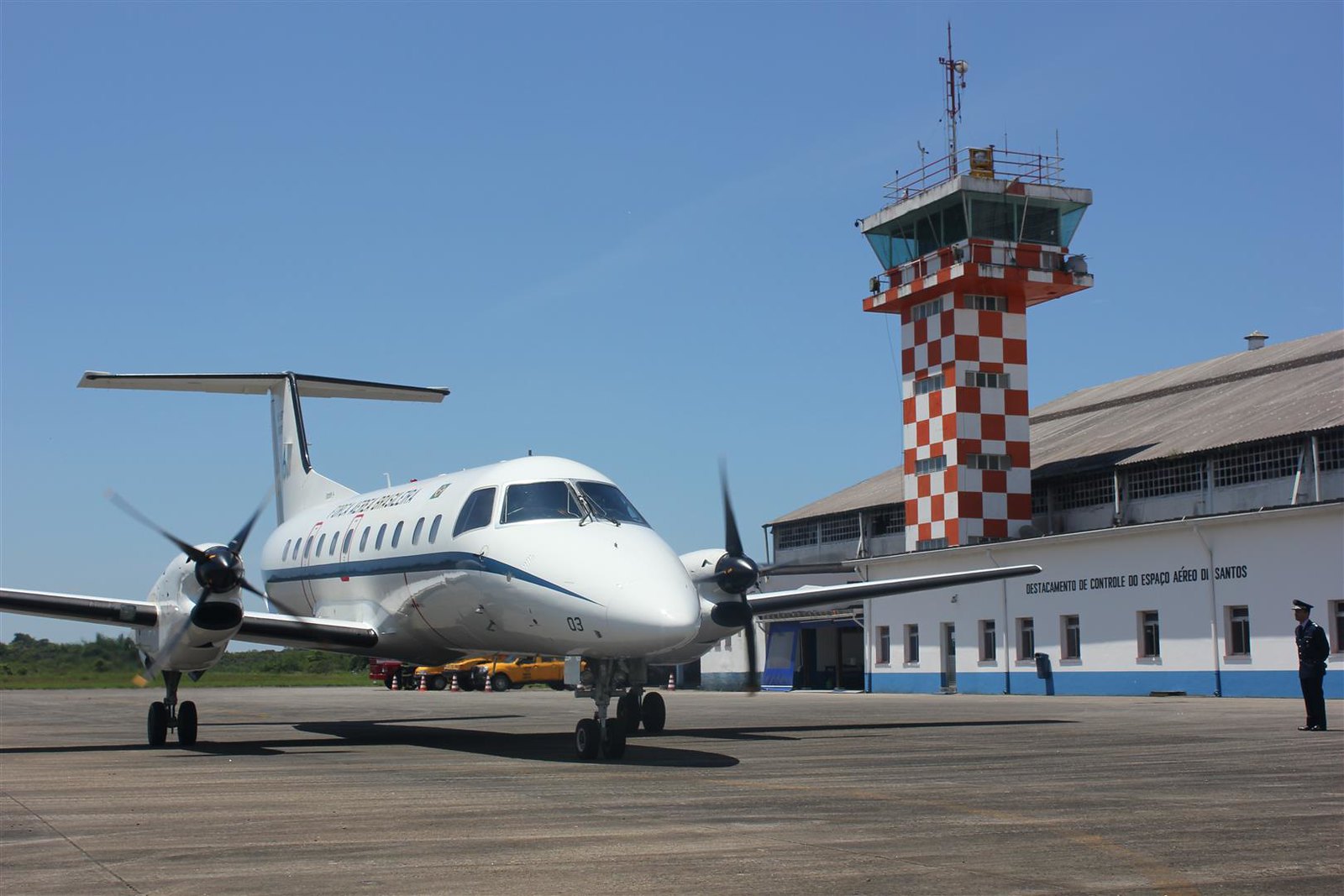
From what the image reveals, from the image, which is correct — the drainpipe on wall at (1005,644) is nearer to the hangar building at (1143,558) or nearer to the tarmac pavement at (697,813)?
the hangar building at (1143,558)

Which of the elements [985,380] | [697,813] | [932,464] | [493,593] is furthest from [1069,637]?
[697,813]

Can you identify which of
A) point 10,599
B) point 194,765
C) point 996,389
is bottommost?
point 194,765

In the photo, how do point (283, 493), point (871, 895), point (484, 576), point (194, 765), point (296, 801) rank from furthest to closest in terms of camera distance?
point (283, 493) → point (484, 576) → point (194, 765) → point (296, 801) → point (871, 895)

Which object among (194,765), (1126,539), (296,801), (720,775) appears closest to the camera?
(296,801)

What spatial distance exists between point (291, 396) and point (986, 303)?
2022 centimetres

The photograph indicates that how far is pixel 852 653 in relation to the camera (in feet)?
A: 153

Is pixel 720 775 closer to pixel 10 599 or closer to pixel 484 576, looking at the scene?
pixel 484 576

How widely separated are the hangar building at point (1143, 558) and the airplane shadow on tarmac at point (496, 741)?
11.6 metres

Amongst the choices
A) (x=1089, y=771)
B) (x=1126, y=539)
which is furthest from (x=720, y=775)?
(x=1126, y=539)

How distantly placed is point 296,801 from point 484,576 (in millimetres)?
4918

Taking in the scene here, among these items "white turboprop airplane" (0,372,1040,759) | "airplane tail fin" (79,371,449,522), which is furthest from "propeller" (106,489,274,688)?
"airplane tail fin" (79,371,449,522)

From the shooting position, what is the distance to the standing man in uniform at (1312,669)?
16.2 meters

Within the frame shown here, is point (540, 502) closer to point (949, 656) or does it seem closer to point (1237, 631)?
point (1237, 631)

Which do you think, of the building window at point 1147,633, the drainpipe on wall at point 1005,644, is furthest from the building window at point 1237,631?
the drainpipe on wall at point 1005,644
